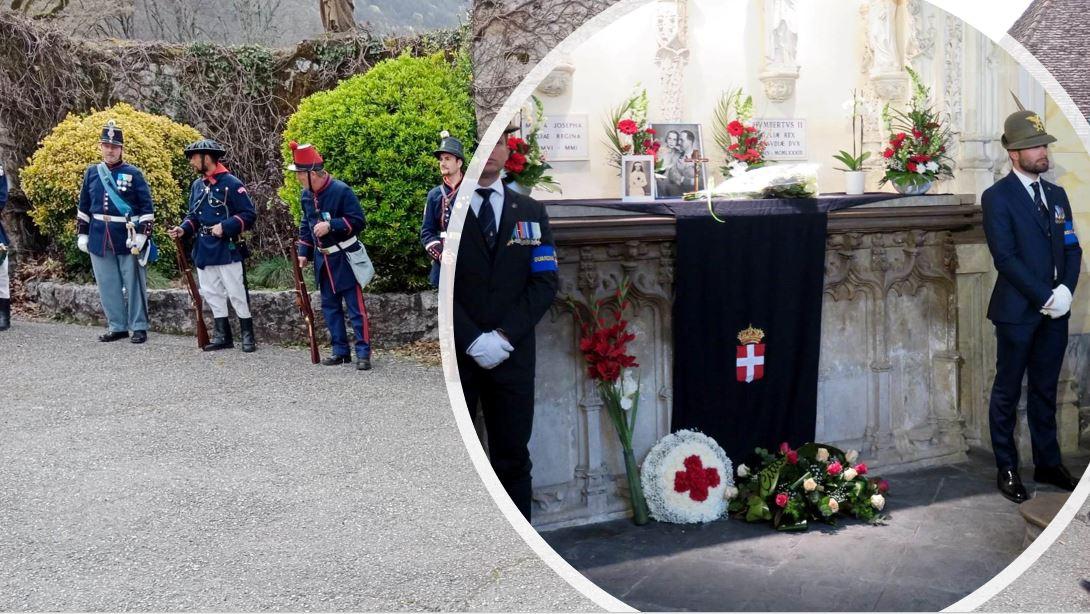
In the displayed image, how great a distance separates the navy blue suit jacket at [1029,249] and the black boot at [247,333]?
608 cm

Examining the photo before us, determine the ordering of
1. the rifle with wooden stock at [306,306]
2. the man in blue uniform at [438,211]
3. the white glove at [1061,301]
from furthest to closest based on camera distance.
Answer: the rifle with wooden stock at [306,306]
the man in blue uniform at [438,211]
the white glove at [1061,301]

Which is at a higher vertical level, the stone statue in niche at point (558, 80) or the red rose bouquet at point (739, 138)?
the stone statue in niche at point (558, 80)

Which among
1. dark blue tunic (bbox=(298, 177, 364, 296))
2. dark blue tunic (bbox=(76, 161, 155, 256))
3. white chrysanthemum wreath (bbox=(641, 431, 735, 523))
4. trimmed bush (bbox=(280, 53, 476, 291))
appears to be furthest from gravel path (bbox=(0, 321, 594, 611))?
white chrysanthemum wreath (bbox=(641, 431, 735, 523))

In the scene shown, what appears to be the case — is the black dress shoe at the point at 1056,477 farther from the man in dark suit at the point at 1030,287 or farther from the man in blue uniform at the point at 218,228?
the man in blue uniform at the point at 218,228

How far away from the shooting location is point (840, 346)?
2010 millimetres

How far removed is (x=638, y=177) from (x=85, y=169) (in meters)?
7.54

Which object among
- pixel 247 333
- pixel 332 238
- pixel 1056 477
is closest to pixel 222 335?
pixel 247 333

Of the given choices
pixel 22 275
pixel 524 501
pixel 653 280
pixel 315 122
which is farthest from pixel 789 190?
pixel 22 275

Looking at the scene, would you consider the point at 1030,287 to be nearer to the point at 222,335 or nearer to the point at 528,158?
the point at 528,158

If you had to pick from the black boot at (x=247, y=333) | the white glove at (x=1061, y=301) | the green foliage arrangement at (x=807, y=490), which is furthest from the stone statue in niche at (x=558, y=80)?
the black boot at (x=247, y=333)

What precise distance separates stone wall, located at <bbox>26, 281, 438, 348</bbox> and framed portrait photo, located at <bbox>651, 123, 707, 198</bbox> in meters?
5.10

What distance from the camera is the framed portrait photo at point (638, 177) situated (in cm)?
200

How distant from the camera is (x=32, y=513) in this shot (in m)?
4.05

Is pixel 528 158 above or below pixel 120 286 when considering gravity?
above
